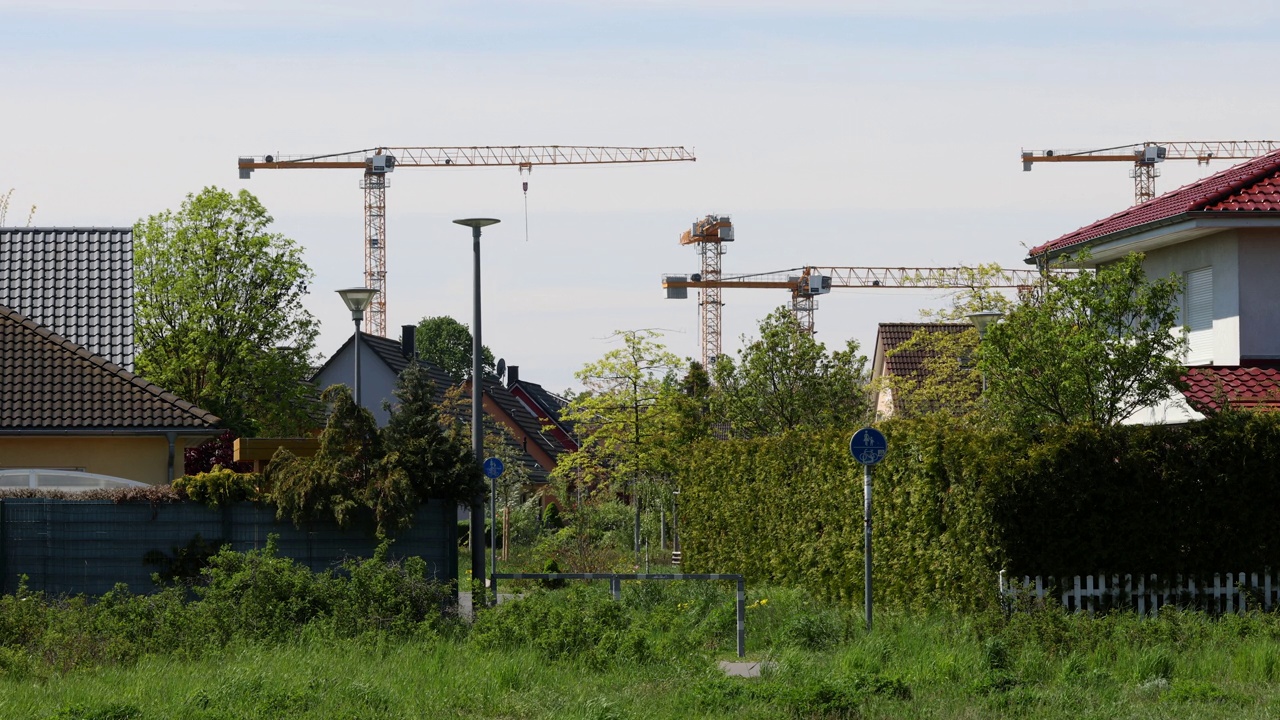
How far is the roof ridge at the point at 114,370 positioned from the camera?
86.8 ft

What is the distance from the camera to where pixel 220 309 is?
42562 mm

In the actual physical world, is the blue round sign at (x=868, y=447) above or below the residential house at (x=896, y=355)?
below

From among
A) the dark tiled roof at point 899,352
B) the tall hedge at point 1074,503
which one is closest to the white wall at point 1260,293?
the tall hedge at point 1074,503

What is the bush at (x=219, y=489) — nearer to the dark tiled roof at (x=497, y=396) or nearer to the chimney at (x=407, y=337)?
the dark tiled roof at (x=497, y=396)

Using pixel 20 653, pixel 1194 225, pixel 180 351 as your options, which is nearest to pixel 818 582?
Result: pixel 1194 225

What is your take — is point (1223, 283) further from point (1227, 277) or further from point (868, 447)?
point (868, 447)

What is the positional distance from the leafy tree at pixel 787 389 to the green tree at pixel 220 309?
16.3 metres

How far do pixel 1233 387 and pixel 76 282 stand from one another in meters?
23.6

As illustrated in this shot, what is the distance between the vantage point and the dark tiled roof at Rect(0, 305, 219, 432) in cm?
2583

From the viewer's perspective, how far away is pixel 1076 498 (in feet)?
57.9

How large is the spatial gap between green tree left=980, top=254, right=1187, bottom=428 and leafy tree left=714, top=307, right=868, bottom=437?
35.6 feet

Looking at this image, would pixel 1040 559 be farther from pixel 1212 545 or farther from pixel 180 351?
pixel 180 351

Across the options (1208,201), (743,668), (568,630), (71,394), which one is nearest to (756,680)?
(743,668)

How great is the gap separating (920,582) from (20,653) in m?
10.8
